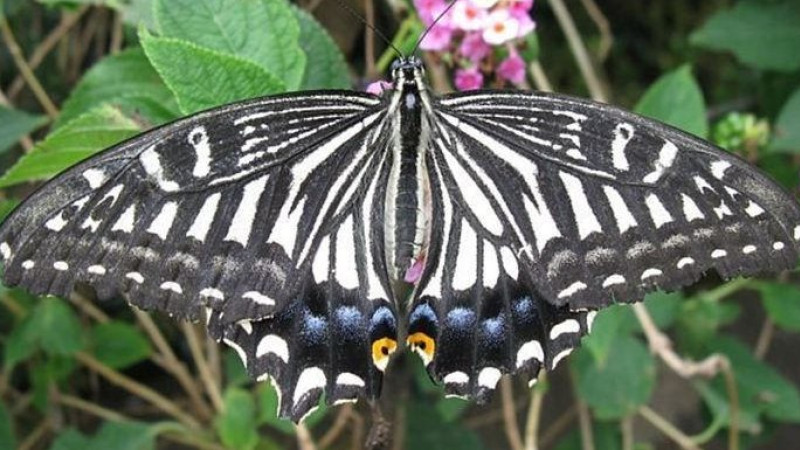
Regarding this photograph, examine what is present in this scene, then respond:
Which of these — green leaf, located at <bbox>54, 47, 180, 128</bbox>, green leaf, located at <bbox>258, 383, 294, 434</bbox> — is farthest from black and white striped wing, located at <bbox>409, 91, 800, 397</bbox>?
green leaf, located at <bbox>258, 383, 294, 434</bbox>

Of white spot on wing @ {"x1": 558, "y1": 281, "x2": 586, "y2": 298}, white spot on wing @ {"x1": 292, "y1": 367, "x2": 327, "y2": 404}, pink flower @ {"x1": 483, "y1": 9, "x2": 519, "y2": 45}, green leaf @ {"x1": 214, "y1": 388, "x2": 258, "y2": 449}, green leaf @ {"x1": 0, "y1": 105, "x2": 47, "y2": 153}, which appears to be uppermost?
green leaf @ {"x1": 0, "y1": 105, "x2": 47, "y2": 153}

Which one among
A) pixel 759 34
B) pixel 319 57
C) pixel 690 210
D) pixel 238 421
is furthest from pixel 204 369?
pixel 759 34

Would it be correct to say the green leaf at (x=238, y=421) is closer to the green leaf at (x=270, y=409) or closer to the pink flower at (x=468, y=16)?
the green leaf at (x=270, y=409)

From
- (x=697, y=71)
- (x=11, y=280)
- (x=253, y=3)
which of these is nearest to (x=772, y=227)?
(x=253, y=3)

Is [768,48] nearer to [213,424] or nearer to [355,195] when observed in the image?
[355,195]

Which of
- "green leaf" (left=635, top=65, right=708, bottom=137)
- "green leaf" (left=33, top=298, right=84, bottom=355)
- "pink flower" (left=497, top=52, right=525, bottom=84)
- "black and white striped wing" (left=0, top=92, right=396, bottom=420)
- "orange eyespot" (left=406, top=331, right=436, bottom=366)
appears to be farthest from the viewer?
"green leaf" (left=33, top=298, right=84, bottom=355)

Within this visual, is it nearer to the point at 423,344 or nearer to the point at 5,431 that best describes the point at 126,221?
the point at 423,344

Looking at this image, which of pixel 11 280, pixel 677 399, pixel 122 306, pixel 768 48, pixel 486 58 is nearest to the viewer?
pixel 11 280

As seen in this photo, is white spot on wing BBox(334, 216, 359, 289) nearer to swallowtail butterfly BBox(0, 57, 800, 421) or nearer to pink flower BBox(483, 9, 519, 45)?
swallowtail butterfly BBox(0, 57, 800, 421)
